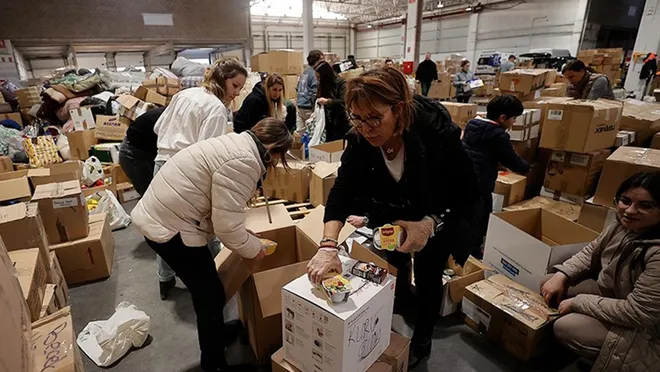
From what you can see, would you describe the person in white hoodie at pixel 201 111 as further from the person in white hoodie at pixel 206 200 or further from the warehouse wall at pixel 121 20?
the warehouse wall at pixel 121 20

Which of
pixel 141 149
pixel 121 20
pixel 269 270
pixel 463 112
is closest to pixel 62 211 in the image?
pixel 141 149

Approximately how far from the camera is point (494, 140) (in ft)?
6.87

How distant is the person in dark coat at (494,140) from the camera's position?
6.82ft

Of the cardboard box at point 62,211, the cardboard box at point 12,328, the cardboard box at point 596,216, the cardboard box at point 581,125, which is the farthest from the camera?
the cardboard box at point 581,125

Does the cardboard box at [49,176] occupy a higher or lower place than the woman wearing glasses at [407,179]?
lower

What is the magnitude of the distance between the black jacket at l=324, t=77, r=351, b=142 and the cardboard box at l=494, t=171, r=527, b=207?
132cm

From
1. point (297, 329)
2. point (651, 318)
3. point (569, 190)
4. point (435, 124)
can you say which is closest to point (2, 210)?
point (297, 329)

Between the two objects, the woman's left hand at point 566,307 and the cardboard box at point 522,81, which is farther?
the cardboard box at point 522,81

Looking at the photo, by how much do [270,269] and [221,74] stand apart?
42.9 inches

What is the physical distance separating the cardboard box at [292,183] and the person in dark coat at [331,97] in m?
0.57

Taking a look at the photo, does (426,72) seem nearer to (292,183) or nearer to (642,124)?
(642,124)

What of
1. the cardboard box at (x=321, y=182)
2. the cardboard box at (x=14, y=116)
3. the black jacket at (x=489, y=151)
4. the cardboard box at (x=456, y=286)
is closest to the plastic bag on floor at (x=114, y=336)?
the cardboard box at (x=321, y=182)

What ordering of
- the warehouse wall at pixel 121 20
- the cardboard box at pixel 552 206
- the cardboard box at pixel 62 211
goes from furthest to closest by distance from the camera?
the warehouse wall at pixel 121 20 < the cardboard box at pixel 552 206 < the cardboard box at pixel 62 211

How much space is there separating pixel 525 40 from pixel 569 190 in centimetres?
1016
